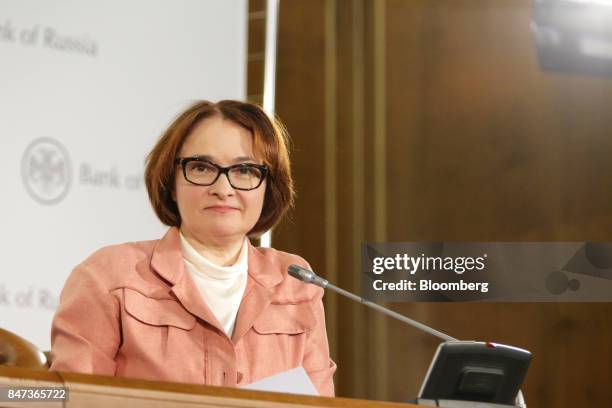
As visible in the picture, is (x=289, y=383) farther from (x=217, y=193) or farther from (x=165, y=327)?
(x=217, y=193)

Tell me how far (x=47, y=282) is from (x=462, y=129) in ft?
5.68

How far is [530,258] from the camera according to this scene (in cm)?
360

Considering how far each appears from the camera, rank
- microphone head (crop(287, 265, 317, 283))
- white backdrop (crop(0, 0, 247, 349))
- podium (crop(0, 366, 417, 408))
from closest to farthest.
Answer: podium (crop(0, 366, 417, 408)) < microphone head (crop(287, 265, 317, 283)) < white backdrop (crop(0, 0, 247, 349))

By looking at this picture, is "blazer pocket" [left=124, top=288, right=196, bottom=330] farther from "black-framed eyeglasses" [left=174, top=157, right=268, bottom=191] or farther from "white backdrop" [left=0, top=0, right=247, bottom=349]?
"white backdrop" [left=0, top=0, right=247, bottom=349]

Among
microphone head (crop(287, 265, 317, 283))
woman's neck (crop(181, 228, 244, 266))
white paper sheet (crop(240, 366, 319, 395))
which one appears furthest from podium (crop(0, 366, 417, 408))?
woman's neck (crop(181, 228, 244, 266))

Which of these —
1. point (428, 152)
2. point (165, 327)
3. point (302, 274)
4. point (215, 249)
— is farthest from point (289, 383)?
point (428, 152)

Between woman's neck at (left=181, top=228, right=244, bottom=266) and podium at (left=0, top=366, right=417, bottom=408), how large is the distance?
76 centimetres

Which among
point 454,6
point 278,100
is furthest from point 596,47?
point 278,100

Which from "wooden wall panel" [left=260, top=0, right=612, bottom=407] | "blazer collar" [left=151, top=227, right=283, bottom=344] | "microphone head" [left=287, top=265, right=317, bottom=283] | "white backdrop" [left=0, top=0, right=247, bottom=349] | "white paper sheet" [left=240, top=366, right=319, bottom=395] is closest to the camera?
"white paper sheet" [left=240, top=366, right=319, bottom=395]

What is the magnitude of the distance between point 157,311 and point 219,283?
15 cm

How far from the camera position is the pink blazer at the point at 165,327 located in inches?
75.9

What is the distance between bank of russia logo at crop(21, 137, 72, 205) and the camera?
2.54 m

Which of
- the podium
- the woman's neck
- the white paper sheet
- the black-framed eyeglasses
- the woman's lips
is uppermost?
the black-framed eyeglasses

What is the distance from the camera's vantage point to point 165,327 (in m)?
1.98
